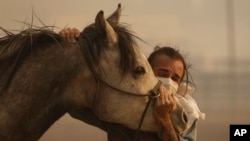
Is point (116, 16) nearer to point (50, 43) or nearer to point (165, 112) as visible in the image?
point (50, 43)

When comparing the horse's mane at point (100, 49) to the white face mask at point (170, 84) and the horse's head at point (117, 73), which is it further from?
the white face mask at point (170, 84)

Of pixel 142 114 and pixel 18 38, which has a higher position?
pixel 18 38

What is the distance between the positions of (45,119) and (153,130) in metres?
0.57

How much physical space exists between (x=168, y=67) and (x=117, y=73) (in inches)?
17.7

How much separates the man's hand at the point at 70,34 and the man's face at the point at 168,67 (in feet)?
1.71

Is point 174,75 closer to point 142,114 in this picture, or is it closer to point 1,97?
point 142,114

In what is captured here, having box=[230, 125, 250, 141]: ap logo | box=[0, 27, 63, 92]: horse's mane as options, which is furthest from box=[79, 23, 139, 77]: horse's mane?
box=[230, 125, 250, 141]: ap logo

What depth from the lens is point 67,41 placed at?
7.58 feet

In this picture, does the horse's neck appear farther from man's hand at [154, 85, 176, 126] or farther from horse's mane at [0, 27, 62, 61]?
man's hand at [154, 85, 176, 126]

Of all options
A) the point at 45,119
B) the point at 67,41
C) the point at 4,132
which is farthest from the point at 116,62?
the point at 4,132

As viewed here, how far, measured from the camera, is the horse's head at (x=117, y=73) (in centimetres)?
221

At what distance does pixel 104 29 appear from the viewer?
7.13 feet

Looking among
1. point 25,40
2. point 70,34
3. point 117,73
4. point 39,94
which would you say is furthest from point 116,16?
point 39,94

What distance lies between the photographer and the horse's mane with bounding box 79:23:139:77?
7.21 ft
